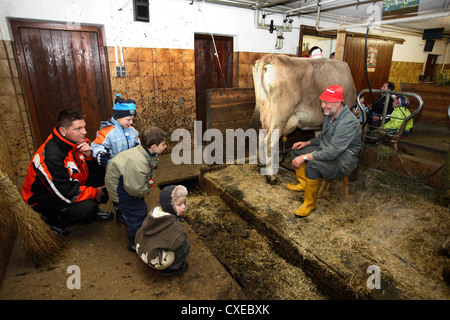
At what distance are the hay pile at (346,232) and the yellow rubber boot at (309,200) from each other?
8 centimetres

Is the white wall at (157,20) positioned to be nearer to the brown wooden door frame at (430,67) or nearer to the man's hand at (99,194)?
the man's hand at (99,194)

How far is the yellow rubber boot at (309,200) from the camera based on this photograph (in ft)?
10.7

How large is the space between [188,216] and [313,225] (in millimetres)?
1703

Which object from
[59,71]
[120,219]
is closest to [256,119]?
[120,219]

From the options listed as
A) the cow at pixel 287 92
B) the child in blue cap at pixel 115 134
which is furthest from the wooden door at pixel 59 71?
the cow at pixel 287 92

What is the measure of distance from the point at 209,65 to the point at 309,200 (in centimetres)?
431

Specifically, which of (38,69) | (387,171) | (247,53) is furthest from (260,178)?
(38,69)

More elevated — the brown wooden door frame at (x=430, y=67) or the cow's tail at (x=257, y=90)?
the brown wooden door frame at (x=430, y=67)

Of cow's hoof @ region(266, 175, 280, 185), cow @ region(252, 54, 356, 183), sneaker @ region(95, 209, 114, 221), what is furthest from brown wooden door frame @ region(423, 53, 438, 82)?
sneaker @ region(95, 209, 114, 221)

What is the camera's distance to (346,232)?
2.95 meters

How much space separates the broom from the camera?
2246 millimetres

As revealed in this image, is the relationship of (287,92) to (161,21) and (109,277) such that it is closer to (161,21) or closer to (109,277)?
(161,21)

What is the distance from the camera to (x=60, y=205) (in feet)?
8.50
